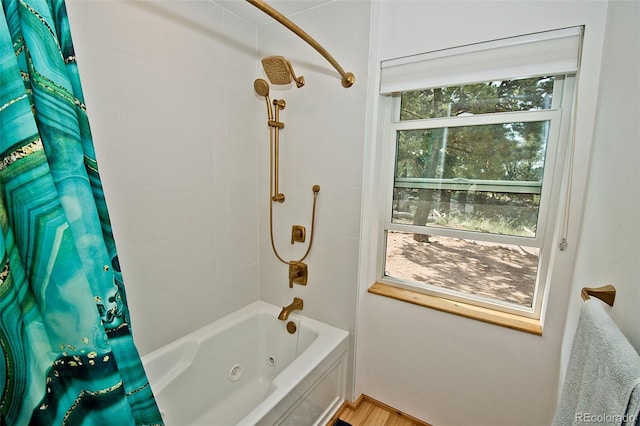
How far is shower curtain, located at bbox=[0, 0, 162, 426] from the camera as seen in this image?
1.88 ft

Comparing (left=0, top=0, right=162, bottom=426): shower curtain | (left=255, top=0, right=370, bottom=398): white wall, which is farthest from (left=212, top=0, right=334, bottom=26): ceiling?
(left=0, top=0, right=162, bottom=426): shower curtain

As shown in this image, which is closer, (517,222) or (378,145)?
(517,222)

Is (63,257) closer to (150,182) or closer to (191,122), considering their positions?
(150,182)

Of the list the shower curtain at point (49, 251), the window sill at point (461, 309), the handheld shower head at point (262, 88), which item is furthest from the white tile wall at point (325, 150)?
the shower curtain at point (49, 251)

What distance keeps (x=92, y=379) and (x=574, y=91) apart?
189 centimetres

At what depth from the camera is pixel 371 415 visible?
164 cm

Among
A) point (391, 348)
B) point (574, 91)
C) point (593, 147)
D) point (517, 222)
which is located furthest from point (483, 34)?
point (391, 348)

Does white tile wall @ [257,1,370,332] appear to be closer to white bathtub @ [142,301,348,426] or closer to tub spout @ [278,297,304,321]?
tub spout @ [278,297,304,321]

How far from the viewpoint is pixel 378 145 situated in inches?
61.7

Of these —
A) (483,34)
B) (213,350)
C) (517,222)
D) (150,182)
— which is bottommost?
(213,350)

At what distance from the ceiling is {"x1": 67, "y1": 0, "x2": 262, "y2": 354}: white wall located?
0.05m

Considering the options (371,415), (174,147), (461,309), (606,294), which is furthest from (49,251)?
(371,415)

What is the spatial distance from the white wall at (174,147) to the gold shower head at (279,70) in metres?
0.30

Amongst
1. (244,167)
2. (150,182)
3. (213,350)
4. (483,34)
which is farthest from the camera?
(244,167)
